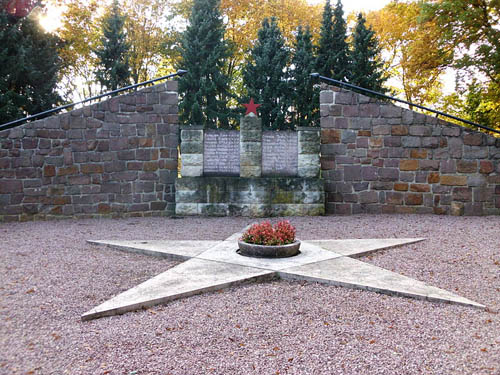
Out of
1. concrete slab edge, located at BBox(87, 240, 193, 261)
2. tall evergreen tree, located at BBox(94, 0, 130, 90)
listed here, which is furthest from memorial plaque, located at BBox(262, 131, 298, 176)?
tall evergreen tree, located at BBox(94, 0, 130, 90)

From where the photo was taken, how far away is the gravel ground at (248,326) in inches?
89.7

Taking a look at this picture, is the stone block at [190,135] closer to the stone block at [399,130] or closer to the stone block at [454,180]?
the stone block at [399,130]

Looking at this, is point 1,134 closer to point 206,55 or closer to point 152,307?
point 152,307

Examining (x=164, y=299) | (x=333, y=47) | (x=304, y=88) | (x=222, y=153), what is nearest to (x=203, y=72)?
(x=304, y=88)

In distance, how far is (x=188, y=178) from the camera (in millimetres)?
8383

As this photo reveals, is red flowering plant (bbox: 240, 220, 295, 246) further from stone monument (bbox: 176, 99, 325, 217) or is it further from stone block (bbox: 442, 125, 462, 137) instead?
stone block (bbox: 442, 125, 462, 137)

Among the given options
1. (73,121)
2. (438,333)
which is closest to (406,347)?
(438,333)

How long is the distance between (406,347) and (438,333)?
376 millimetres

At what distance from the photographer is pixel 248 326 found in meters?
2.79

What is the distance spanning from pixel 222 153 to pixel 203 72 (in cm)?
839

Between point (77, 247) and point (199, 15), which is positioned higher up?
point (199, 15)

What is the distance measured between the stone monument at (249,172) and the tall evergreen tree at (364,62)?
7.54m

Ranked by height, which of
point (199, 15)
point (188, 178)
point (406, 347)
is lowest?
point (406, 347)

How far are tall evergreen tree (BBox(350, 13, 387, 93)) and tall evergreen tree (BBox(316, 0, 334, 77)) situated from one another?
989 mm
